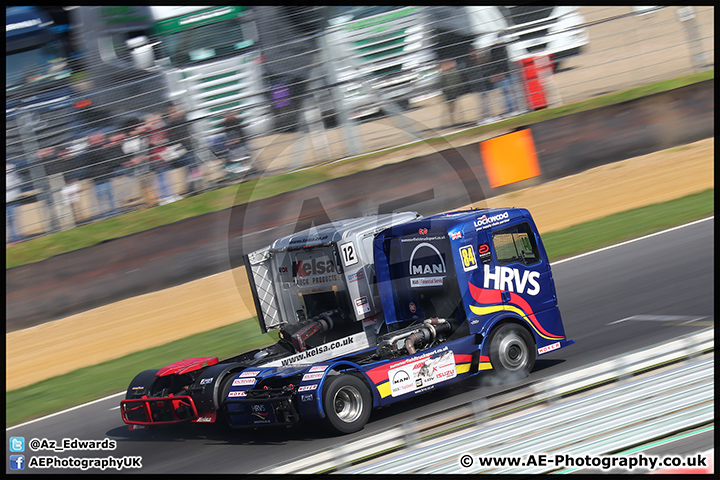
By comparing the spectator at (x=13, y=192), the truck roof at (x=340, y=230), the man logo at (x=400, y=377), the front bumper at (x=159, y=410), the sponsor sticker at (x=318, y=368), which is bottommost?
the man logo at (x=400, y=377)

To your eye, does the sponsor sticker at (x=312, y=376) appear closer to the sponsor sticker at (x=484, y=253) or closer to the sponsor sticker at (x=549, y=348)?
the sponsor sticker at (x=484, y=253)

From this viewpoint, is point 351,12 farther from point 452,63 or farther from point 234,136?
point 234,136

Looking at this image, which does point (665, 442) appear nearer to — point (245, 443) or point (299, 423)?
point (299, 423)

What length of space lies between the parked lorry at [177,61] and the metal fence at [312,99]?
0.18ft

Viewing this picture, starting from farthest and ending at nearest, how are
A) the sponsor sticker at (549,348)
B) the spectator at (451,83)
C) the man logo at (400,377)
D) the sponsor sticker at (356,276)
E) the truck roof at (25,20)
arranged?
1. the truck roof at (25,20)
2. the spectator at (451,83)
3. the sponsor sticker at (356,276)
4. the sponsor sticker at (549,348)
5. the man logo at (400,377)

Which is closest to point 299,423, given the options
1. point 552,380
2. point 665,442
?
point 552,380

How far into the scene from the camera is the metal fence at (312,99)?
1362 centimetres

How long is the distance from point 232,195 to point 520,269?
25.1ft

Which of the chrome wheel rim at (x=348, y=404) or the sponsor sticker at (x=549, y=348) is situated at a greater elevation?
the chrome wheel rim at (x=348, y=404)

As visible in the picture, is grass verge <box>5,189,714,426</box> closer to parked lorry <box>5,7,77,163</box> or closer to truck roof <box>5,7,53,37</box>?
parked lorry <box>5,7,77,163</box>

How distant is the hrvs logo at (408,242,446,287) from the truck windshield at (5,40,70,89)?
9429mm

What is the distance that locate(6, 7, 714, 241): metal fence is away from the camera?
Result: 536 inches

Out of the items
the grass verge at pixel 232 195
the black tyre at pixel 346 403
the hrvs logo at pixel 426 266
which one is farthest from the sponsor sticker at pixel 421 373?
the grass verge at pixel 232 195

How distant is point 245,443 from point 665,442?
3.72m
